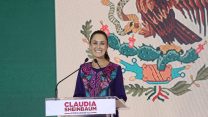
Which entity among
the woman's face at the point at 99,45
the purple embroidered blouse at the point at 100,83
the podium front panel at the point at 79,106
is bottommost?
the podium front panel at the point at 79,106

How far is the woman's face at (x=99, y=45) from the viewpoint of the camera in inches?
119

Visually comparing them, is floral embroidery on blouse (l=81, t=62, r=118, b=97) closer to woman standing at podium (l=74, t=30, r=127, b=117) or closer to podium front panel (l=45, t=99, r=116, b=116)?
woman standing at podium (l=74, t=30, r=127, b=117)

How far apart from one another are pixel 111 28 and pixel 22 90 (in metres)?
1.29

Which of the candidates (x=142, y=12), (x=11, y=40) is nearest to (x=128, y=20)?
(x=142, y=12)

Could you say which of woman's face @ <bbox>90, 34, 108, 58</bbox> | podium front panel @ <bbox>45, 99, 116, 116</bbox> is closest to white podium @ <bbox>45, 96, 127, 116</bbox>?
podium front panel @ <bbox>45, 99, 116, 116</bbox>

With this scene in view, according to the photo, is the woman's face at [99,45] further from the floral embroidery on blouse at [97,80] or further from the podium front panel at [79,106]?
the podium front panel at [79,106]

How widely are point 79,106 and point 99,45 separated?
988 mm

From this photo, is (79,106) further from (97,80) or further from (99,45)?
(99,45)

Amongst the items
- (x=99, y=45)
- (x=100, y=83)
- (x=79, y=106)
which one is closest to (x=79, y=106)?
(x=79, y=106)

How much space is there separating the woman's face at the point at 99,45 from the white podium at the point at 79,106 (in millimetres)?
886

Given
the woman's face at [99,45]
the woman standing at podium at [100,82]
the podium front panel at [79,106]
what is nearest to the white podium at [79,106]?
the podium front panel at [79,106]

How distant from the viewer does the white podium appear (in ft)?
7.11

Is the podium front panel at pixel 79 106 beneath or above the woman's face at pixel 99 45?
beneath

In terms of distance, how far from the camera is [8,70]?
13.2 feet
